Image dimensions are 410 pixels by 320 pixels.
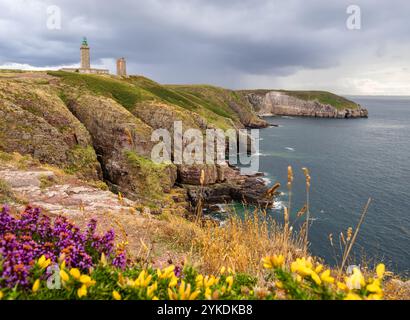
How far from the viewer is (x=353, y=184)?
5847 cm

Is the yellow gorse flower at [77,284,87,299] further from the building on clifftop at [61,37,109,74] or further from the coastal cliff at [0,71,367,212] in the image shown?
the building on clifftop at [61,37,109,74]

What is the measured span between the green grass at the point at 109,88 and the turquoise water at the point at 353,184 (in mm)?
35174

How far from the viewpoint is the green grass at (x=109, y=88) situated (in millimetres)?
68625

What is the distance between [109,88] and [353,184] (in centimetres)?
5934

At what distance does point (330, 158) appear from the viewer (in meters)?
81.8

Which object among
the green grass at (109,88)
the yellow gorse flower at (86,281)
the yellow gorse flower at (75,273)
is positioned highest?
the green grass at (109,88)

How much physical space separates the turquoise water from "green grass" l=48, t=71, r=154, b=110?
115 feet

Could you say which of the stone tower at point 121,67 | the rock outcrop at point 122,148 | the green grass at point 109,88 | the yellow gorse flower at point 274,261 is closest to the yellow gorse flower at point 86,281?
the yellow gorse flower at point 274,261

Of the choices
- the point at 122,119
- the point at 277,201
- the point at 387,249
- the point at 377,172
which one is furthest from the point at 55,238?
the point at 377,172

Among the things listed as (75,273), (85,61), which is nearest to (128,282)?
(75,273)

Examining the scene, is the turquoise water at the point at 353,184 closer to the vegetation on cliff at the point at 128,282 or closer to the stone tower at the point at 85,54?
the vegetation on cliff at the point at 128,282

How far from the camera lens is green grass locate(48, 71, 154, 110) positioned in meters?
68.6

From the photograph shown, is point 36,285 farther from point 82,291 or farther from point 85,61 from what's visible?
point 85,61

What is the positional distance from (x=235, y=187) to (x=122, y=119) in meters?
24.7
